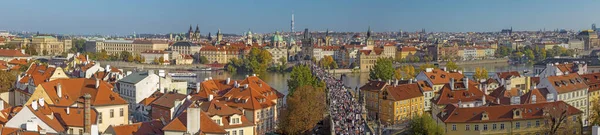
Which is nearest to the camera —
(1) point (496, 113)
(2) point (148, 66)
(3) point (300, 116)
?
(1) point (496, 113)

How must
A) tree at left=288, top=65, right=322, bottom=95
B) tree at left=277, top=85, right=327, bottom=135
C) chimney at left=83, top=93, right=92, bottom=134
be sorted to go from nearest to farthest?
chimney at left=83, top=93, right=92, bottom=134 < tree at left=277, top=85, right=327, bottom=135 < tree at left=288, top=65, right=322, bottom=95

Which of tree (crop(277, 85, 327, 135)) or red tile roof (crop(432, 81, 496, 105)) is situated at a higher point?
red tile roof (crop(432, 81, 496, 105))

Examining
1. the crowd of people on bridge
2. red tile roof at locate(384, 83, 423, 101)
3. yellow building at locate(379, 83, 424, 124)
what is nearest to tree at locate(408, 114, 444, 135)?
A: the crowd of people on bridge

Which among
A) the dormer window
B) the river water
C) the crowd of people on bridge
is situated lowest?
the river water

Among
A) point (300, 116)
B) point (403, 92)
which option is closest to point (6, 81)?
point (300, 116)

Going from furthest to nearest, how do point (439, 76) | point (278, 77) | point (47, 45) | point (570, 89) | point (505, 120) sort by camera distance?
point (47, 45)
point (278, 77)
point (439, 76)
point (570, 89)
point (505, 120)

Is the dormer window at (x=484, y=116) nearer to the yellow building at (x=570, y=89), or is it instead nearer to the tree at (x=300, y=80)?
the yellow building at (x=570, y=89)

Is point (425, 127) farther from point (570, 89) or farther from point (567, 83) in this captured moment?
point (567, 83)

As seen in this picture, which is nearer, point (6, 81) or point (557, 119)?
point (557, 119)

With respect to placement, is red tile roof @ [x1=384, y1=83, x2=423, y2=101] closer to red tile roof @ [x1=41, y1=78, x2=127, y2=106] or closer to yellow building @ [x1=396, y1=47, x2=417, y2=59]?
red tile roof @ [x1=41, y1=78, x2=127, y2=106]
